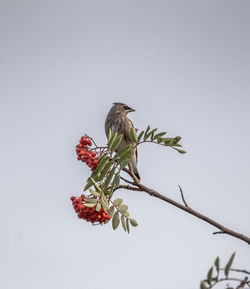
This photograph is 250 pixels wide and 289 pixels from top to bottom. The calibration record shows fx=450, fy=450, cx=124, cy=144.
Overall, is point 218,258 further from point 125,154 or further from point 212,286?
point 125,154

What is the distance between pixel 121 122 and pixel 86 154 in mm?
2812

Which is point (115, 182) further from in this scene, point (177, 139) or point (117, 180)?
point (177, 139)

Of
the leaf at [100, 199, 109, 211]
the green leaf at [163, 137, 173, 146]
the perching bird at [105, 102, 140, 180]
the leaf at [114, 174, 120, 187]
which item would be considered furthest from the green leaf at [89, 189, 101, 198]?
the perching bird at [105, 102, 140, 180]

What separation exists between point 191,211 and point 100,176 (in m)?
0.77

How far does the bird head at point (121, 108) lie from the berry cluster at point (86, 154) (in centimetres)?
300

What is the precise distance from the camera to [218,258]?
2160 millimetres

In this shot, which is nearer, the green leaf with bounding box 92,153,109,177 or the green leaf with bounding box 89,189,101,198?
the green leaf with bounding box 89,189,101,198

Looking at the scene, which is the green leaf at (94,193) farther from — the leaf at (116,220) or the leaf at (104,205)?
the leaf at (116,220)

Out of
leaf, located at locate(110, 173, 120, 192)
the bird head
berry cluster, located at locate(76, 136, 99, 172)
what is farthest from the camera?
the bird head

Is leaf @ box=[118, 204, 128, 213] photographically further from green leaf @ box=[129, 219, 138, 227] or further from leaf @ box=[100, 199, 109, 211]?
leaf @ box=[100, 199, 109, 211]

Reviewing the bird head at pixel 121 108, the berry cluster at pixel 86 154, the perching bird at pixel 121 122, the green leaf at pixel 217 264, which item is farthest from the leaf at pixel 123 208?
the bird head at pixel 121 108

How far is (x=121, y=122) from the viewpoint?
21.2 feet

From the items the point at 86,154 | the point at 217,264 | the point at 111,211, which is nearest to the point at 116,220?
the point at 111,211

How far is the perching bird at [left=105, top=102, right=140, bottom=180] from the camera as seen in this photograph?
6316 mm
